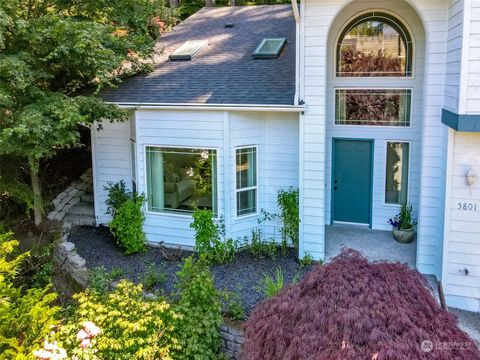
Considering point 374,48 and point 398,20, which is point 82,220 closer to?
point 374,48

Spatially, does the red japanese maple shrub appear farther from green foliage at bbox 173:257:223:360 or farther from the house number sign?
the house number sign

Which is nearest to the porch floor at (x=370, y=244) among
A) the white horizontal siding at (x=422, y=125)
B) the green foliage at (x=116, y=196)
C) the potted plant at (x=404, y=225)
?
the potted plant at (x=404, y=225)

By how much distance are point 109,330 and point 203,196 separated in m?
4.39

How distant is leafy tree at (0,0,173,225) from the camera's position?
8109 millimetres

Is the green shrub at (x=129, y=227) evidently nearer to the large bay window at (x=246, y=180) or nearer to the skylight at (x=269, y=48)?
the large bay window at (x=246, y=180)

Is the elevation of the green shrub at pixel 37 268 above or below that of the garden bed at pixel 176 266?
below

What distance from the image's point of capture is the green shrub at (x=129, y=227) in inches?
383

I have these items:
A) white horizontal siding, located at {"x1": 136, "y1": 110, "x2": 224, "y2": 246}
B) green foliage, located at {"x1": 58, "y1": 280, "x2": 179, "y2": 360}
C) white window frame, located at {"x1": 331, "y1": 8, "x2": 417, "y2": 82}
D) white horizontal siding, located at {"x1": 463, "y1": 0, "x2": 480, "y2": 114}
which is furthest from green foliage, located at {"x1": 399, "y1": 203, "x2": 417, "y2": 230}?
green foliage, located at {"x1": 58, "y1": 280, "x2": 179, "y2": 360}

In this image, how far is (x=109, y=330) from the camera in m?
5.93

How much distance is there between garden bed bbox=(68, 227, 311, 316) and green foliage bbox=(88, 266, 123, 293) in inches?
8.5

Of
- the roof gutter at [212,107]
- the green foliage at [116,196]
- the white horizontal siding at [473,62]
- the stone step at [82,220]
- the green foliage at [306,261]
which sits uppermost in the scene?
the white horizontal siding at [473,62]

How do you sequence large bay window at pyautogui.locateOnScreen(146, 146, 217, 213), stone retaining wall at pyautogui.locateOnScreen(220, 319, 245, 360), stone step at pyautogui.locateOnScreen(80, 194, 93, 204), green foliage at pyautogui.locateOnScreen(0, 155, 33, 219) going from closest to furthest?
stone retaining wall at pyautogui.locateOnScreen(220, 319, 245, 360)
large bay window at pyautogui.locateOnScreen(146, 146, 217, 213)
green foliage at pyautogui.locateOnScreen(0, 155, 33, 219)
stone step at pyautogui.locateOnScreen(80, 194, 93, 204)

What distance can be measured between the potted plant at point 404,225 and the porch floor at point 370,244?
13 cm

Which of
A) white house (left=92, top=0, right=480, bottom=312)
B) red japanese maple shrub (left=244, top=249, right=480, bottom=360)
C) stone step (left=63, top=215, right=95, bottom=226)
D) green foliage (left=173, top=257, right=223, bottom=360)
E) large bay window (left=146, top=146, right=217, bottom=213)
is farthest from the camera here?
stone step (left=63, top=215, right=95, bottom=226)
